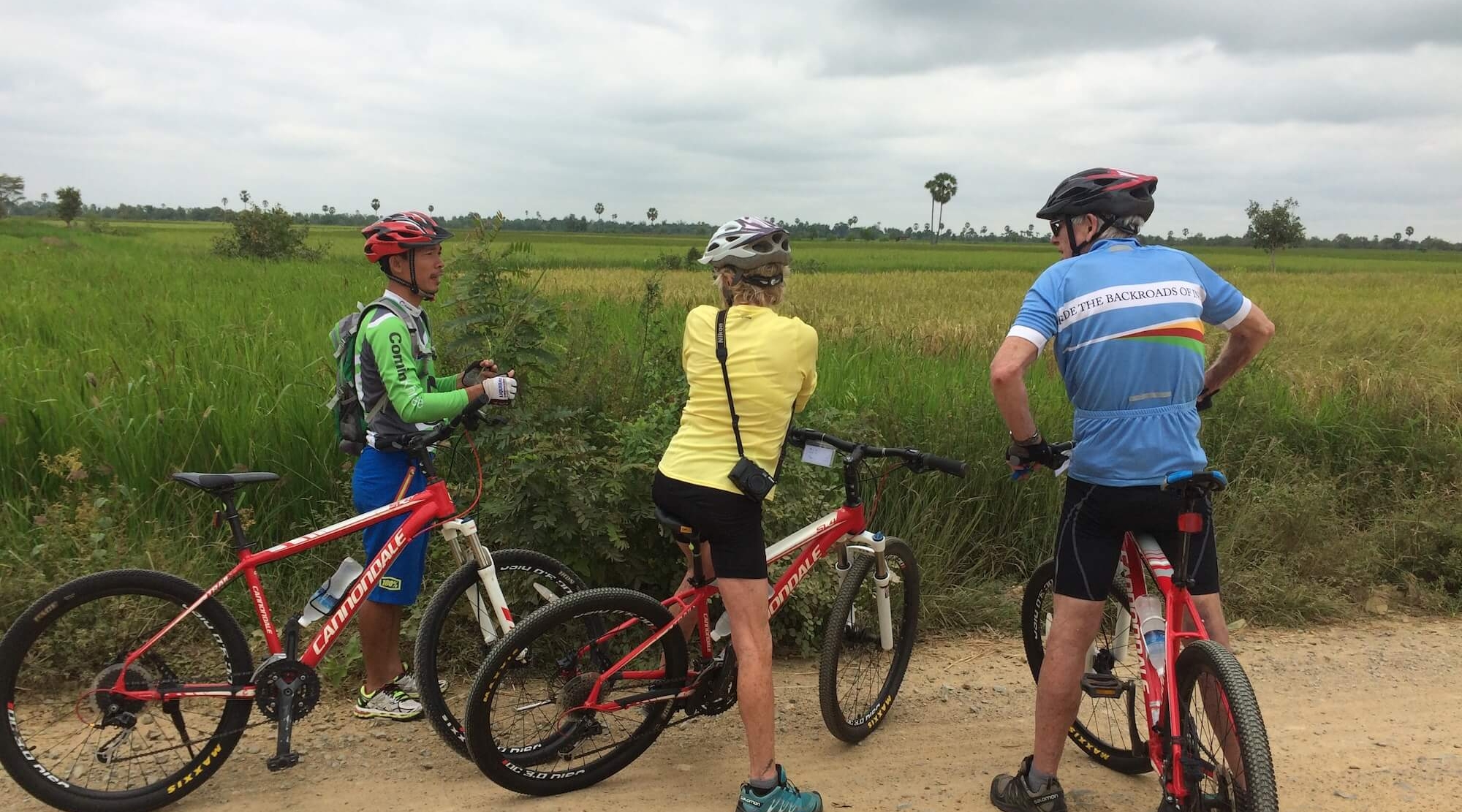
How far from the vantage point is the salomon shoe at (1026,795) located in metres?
3.33

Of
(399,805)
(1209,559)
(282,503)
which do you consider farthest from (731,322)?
(282,503)

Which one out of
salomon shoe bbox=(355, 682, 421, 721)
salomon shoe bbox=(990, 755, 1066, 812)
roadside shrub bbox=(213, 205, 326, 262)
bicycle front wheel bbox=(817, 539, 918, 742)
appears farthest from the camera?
roadside shrub bbox=(213, 205, 326, 262)

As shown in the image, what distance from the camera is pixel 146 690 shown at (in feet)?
10.7

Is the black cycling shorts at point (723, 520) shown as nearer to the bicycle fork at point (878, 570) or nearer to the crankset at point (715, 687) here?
the crankset at point (715, 687)

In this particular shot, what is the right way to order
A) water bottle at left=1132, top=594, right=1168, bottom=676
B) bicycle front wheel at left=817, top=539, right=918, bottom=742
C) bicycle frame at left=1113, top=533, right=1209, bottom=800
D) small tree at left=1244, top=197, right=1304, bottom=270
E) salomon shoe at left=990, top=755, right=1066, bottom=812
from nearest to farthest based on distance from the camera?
bicycle frame at left=1113, top=533, right=1209, bottom=800
water bottle at left=1132, top=594, right=1168, bottom=676
salomon shoe at left=990, top=755, right=1066, bottom=812
bicycle front wheel at left=817, top=539, right=918, bottom=742
small tree at left=1244, top=197, right=1304, bottom=270

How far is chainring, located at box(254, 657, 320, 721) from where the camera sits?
11.2ft

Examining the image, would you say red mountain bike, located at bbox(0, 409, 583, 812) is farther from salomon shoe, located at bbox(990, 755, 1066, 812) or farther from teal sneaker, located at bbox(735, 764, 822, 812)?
salomon shoe, located at bbox(990, 755, 1066, 812)

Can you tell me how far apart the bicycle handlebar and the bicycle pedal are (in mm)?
860

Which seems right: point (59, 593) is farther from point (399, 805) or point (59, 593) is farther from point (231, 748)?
point (399, 805)

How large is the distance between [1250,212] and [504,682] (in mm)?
62374

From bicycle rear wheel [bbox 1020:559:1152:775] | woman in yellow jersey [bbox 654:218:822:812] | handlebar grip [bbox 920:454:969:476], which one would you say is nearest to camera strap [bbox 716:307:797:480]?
woman in yellow jersey [bbox 654:218:822:812]

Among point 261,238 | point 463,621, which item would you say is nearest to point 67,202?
point 261,238

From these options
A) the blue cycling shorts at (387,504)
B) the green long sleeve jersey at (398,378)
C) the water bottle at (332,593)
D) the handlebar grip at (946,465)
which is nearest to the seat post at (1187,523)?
the handlebar grip at (946,465)

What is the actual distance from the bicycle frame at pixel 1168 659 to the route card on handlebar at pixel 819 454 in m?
1.11
